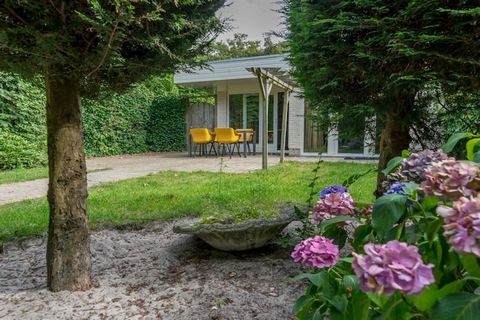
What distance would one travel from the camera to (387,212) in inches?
34.6

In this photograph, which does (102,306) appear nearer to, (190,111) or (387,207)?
(387,207)

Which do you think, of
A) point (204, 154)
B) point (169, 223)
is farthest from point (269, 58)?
point (169, 223)

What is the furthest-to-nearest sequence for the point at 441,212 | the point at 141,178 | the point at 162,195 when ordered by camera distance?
the point at 141,178
the point at 162,195
the point at 441,212

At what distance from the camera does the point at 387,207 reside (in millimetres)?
887

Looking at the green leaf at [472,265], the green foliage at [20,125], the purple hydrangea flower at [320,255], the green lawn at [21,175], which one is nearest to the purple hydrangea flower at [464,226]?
the green leaf at [472,265]

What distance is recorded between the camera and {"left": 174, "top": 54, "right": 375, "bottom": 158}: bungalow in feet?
36.5

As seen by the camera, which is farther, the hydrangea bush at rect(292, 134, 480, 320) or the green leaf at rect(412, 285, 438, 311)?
the green leaf at rect(412, 285, 438, 311)

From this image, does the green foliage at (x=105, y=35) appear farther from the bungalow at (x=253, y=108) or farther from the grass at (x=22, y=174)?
the bungalow at (x=253, y=108)

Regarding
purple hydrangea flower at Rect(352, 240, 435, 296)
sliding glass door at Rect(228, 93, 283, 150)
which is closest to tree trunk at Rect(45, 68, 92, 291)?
purple hydrangea flower at Rect(352, 240, 435, 296)

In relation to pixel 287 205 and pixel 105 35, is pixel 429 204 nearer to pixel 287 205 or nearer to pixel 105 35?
pixel 105 35

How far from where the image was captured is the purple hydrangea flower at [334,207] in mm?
1183

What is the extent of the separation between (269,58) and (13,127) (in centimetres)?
706

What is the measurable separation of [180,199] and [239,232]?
231 centimetres

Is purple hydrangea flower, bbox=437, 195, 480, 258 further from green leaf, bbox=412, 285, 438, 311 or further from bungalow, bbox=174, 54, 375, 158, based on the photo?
bungalow, bbox=174, 54, 375, 158
